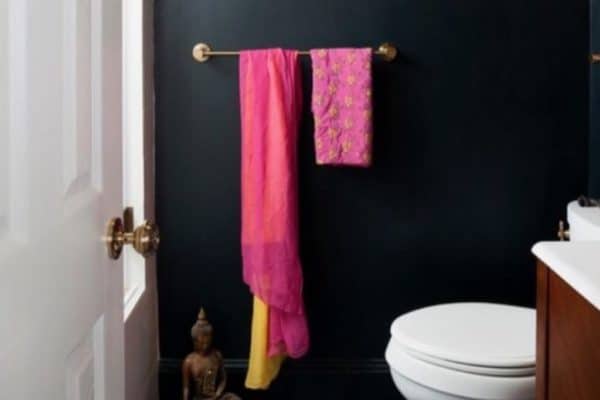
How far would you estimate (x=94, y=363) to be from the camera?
3.00 feet

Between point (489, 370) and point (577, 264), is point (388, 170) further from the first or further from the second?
point (577, 264)

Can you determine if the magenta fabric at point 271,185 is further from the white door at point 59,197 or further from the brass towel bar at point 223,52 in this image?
the white door at point 59,197

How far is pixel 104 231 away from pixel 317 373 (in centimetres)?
148

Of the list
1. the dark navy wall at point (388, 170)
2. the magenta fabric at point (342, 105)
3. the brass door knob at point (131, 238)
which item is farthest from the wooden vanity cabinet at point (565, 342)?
the dark navy wall at point (388, 170)

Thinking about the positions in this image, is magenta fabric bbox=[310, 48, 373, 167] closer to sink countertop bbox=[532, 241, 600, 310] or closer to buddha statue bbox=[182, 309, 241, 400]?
buddha statue bbox=[182, 309, 241, 400]

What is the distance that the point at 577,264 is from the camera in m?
0.88

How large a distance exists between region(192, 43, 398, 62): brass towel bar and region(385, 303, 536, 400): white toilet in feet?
2.76

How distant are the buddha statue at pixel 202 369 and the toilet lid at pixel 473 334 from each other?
700 millimetres

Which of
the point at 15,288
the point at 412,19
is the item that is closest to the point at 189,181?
the point at 412,19

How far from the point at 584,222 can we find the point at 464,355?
Result: 496 millimetres

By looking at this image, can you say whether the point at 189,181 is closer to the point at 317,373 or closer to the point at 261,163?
the point at 261,163

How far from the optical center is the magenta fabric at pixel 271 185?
205 cm

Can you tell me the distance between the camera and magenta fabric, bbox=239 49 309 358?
2.05m

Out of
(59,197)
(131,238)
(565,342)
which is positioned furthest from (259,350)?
(59,197)
